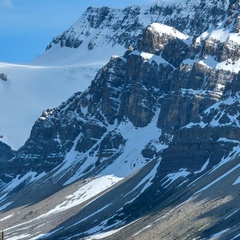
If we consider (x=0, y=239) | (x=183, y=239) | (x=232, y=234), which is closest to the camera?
(x=0, y=239)

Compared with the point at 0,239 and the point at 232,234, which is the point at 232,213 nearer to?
the point at 232,234

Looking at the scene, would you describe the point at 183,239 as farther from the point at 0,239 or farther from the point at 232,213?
the point at 0,239

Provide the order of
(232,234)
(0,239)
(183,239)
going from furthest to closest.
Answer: (183,239) < (232,234) < (0,239)

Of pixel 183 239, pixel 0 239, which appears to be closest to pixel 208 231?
pixel 183 239

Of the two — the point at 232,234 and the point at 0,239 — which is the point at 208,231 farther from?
the point at 0,239

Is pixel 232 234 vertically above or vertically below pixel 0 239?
below

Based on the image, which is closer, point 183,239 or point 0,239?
point 0,239

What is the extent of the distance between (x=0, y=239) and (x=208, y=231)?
73732mm

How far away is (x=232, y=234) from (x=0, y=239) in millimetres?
65331

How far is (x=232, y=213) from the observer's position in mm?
198375

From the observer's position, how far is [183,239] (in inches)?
7726

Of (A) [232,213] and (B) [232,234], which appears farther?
(A) [232,213]

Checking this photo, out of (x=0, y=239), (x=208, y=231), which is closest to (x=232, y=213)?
(x=208, y=231)

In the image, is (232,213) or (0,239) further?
(232,213)
